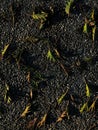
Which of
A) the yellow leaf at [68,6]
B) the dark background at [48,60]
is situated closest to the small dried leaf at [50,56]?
the dark background at [48,60]

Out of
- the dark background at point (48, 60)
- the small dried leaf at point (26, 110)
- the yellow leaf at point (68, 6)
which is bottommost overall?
the small dried leaf at point (26, 110)

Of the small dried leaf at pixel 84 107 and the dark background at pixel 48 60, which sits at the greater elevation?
the dark background at pixel 48 60

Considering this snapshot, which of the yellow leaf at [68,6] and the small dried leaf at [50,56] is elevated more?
the yellow leaf at [68,6]

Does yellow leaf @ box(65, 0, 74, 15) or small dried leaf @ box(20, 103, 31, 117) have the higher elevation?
yellow leaf @ box(65, 0, 74, 15)

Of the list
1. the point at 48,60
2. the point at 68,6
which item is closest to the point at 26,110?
the point at 48,60

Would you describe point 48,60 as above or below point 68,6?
below

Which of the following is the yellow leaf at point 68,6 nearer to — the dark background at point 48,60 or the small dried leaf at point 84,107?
the dark background at point 48,60

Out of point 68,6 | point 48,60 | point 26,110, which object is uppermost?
point 68,6

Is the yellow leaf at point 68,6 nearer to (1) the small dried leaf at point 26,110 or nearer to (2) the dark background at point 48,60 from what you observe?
(2) the dark background at point 48,60

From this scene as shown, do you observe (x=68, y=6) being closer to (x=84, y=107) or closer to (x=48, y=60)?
(x=48, y=60)

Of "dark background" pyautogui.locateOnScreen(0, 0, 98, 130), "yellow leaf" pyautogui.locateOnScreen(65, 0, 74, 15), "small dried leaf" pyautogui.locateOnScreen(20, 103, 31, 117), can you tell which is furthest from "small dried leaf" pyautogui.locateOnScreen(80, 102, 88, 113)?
"yellow leaf" pyautogui.locateOnScreen(65, 0, 74, 15)

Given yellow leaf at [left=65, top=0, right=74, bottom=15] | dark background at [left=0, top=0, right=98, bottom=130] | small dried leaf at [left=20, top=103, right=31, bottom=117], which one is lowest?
small dried leaf at [left=20, top=103, right=31, bottom=117]

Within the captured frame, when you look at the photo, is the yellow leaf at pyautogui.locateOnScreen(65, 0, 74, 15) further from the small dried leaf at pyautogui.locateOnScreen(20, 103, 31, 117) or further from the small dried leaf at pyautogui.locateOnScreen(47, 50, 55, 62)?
the small dried leaf at pyautogui.locateOnScreen(20, 103, 31, 117)
